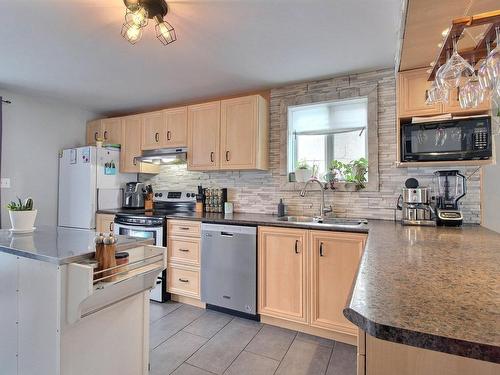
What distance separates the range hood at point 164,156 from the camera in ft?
11.0

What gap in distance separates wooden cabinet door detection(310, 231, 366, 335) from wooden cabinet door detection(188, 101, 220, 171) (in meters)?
1.54

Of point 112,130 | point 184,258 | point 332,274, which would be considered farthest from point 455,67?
point 112,130

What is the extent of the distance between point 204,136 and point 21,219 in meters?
1.96

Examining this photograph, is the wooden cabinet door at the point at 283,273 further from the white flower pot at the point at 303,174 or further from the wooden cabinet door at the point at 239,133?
the wooden cabinet door at the point at 239,133

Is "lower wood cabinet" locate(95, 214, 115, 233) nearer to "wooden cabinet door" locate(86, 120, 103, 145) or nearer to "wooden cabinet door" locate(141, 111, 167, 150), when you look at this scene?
"wooden cabinet door" locate(141, 111, 167, 150)

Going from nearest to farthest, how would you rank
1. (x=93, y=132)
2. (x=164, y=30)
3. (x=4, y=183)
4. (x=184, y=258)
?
(x=164, y=30) → (x=184, y=258) → (x=4, y=183) → (x=93, y=132)

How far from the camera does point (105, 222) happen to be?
11.3 ft

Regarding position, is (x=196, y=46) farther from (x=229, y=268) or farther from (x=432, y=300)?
(x=432, y=300)

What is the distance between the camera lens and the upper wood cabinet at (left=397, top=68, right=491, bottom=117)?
82.0 inches

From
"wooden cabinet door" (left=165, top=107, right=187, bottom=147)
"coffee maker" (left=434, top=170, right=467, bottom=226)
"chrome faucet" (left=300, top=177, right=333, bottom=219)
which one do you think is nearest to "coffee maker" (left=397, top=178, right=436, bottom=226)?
"coffee maker" (left=434, top=170, right=467, bottom=226)

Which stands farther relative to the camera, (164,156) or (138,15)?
(164,156)

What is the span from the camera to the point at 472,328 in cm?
50

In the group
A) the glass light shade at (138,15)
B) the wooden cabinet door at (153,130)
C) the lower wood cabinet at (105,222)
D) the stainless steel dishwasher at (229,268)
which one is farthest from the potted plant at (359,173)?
the lower wood cabinet at (105,222)

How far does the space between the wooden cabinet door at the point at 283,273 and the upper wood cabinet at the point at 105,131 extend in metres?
2.66
